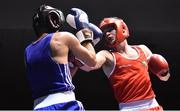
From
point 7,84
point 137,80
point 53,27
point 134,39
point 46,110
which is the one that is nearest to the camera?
point 46,110

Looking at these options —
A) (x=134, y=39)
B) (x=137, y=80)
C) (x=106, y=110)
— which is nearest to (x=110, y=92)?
(x=106, y=110)

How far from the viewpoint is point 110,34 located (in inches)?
119

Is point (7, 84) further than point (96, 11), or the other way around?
point (7, 84)

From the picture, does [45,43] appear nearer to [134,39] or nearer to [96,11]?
[96,11]

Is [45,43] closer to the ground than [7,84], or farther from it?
farther from it

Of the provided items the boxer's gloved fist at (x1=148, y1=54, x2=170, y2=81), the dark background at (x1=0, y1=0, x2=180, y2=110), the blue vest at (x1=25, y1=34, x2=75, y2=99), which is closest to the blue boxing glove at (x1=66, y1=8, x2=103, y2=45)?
the blue vest at (x1=25, y1=34, x2=75, y2=99)

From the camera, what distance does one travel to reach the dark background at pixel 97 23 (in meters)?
4.26

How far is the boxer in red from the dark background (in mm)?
1232

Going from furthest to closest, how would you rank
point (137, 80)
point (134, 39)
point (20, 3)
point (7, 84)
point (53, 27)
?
point (7, 84) < point (134, 39) < point (20, 3) < point (137, 80) < point (53, 27)

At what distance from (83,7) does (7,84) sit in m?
2.05

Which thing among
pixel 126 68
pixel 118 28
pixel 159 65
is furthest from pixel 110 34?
pixel 159 65

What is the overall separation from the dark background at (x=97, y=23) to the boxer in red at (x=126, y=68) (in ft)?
4.04

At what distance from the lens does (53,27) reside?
7.50 ft

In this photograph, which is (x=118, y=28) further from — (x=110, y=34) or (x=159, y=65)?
(x=159, y=65)
